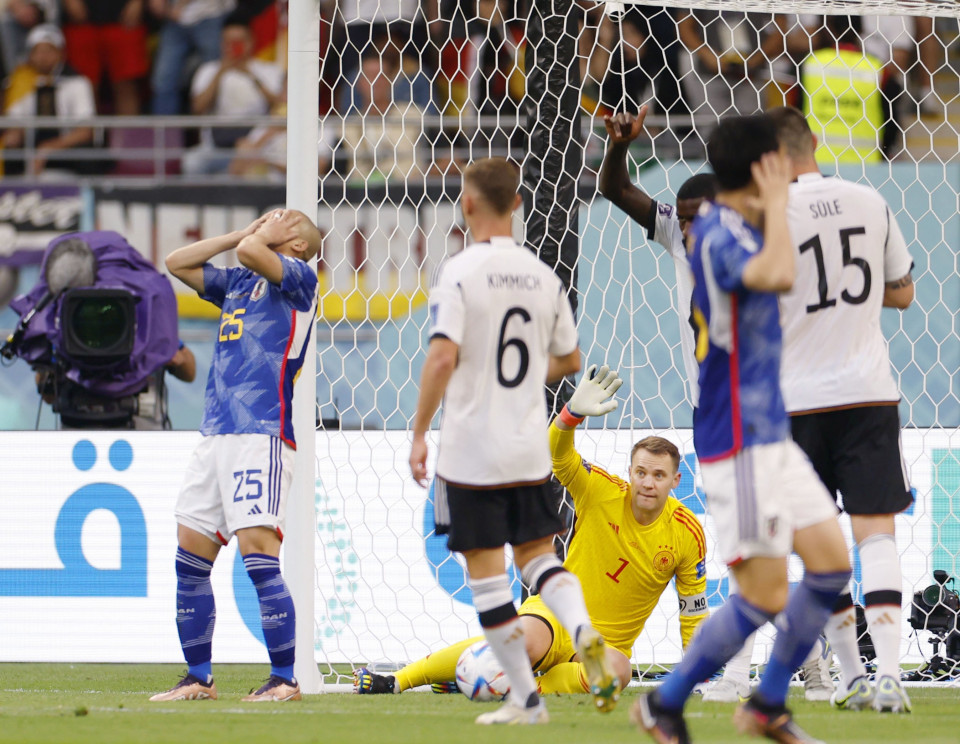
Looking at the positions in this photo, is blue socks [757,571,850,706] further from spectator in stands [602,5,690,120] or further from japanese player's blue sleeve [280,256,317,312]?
spectator in stands [602,5,690,120]

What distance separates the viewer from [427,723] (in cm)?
363

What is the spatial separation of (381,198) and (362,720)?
7.53 meters

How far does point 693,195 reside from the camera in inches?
184

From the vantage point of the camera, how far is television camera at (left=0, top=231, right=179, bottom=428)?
6992mm

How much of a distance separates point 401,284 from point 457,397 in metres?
6.72

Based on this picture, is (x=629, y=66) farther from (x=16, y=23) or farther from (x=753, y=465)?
(x=753, y=465)

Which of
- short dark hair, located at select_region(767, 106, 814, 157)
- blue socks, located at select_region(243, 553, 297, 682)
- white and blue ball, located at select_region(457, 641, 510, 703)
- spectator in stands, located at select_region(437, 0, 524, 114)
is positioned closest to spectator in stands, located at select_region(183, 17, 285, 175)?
spectator in stands, located at select_region(437, 0, 524, 114)

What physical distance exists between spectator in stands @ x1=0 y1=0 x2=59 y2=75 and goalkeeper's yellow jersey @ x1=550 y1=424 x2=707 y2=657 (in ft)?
33.2

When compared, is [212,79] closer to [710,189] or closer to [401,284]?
[401,284]

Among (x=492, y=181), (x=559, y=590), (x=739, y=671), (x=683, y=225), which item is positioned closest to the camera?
(x=559, y=590)

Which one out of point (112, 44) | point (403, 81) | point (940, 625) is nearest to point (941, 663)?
point (940, 625)

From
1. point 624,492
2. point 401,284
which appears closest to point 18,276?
point 401,284

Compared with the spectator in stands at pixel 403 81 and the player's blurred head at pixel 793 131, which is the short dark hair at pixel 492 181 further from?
the spectator in stands at pixel 403 81

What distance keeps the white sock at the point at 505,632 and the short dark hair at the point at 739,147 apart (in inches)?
49.8
